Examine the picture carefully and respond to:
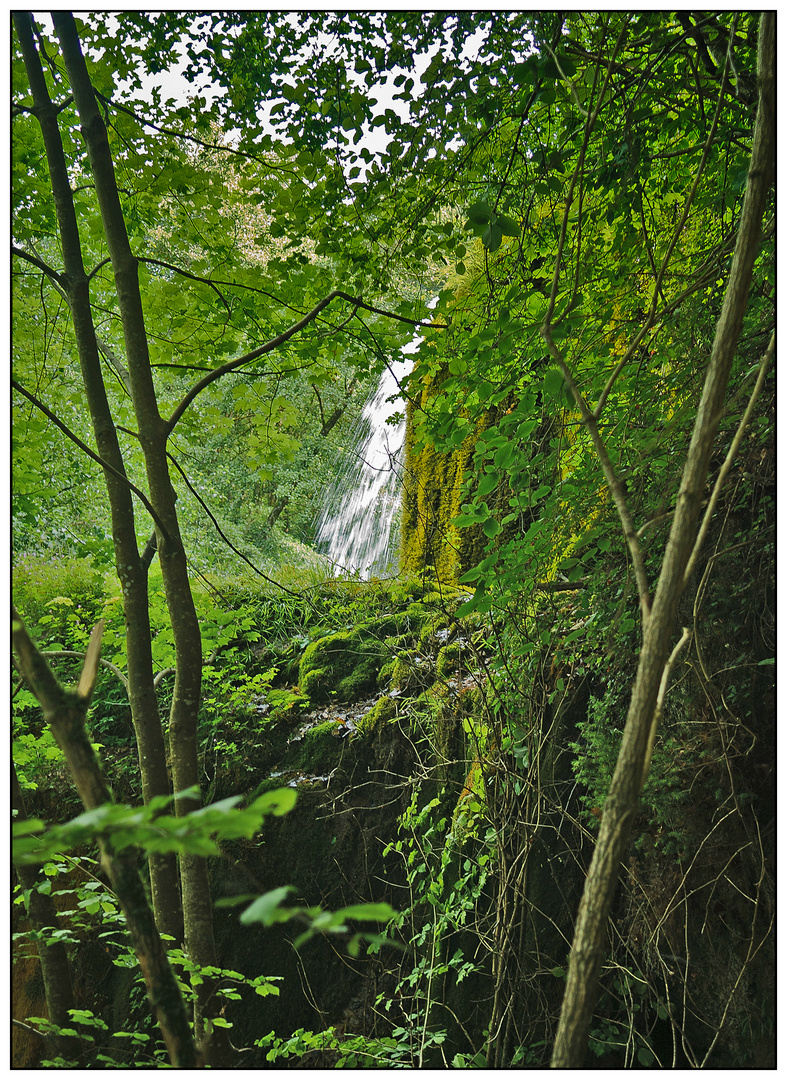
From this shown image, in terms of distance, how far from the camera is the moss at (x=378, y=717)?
2.64 m

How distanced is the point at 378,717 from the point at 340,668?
0.57 m

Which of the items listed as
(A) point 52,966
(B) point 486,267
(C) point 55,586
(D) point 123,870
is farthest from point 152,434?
(C) point 55,586

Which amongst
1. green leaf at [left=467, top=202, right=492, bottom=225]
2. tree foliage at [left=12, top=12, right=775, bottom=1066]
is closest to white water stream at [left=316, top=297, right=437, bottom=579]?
tree foliage at [left=12, top=12, right=775, bottom=1066]

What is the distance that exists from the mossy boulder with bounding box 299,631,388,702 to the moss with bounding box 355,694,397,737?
10.9 inches

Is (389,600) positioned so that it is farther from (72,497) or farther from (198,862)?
(72,497)

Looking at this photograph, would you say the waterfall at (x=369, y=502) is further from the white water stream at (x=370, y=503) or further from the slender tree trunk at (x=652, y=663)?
the slender tree trunk at (x=652, y=663)

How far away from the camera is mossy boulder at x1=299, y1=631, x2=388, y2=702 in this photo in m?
3.05

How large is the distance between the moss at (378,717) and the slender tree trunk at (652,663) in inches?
84.3

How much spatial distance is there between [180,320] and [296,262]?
1.50 ft

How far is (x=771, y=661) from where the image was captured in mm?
1363

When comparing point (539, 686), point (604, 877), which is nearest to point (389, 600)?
point (539, 686)

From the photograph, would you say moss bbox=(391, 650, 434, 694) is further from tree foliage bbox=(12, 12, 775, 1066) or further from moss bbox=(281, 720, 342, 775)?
tree foliage bbox=(12, 12, 775, 1066)

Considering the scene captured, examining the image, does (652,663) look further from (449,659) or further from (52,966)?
(449,659)

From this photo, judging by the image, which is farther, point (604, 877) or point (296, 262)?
point (296, 262)
